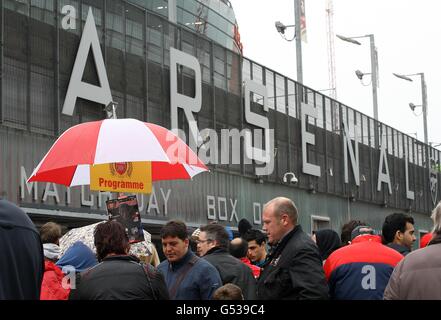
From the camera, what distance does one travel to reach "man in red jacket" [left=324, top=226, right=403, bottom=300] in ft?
22.9

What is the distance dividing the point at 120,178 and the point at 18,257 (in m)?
5.67

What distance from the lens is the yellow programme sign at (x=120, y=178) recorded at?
907cm

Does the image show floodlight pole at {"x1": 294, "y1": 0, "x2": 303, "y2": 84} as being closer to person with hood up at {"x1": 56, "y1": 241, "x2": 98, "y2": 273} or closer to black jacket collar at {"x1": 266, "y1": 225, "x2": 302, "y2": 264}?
person with hood up at {"x1": 56, "y1": 241, "x2": 98, "y2": 273}

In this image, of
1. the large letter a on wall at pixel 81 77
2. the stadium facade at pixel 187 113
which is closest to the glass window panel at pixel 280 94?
the stadium facade at pixel 187 113

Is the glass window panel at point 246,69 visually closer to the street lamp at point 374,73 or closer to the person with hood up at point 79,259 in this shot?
the street lamp at point 374,73

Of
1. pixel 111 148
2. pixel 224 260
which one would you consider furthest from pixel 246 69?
pixel 224 260

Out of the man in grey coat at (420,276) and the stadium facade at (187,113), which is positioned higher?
the stadium facade at (187,113)

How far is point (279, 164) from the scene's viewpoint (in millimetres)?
29078

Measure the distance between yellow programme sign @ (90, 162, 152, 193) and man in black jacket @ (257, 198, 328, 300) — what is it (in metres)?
2.64

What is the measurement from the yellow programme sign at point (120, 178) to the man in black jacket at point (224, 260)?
3.81 feet

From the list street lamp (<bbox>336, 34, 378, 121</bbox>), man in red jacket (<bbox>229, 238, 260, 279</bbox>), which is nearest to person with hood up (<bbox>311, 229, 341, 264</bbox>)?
man in red jacket (<bbox>229, 238, 260, 279</bbox>)

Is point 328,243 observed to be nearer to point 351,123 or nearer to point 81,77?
point 81,77

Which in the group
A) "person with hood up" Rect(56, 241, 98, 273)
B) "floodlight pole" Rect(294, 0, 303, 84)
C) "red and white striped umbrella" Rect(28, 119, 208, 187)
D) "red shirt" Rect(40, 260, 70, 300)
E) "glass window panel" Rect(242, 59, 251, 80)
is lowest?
"red shirt" Rect(40, 260, 70, 300)
